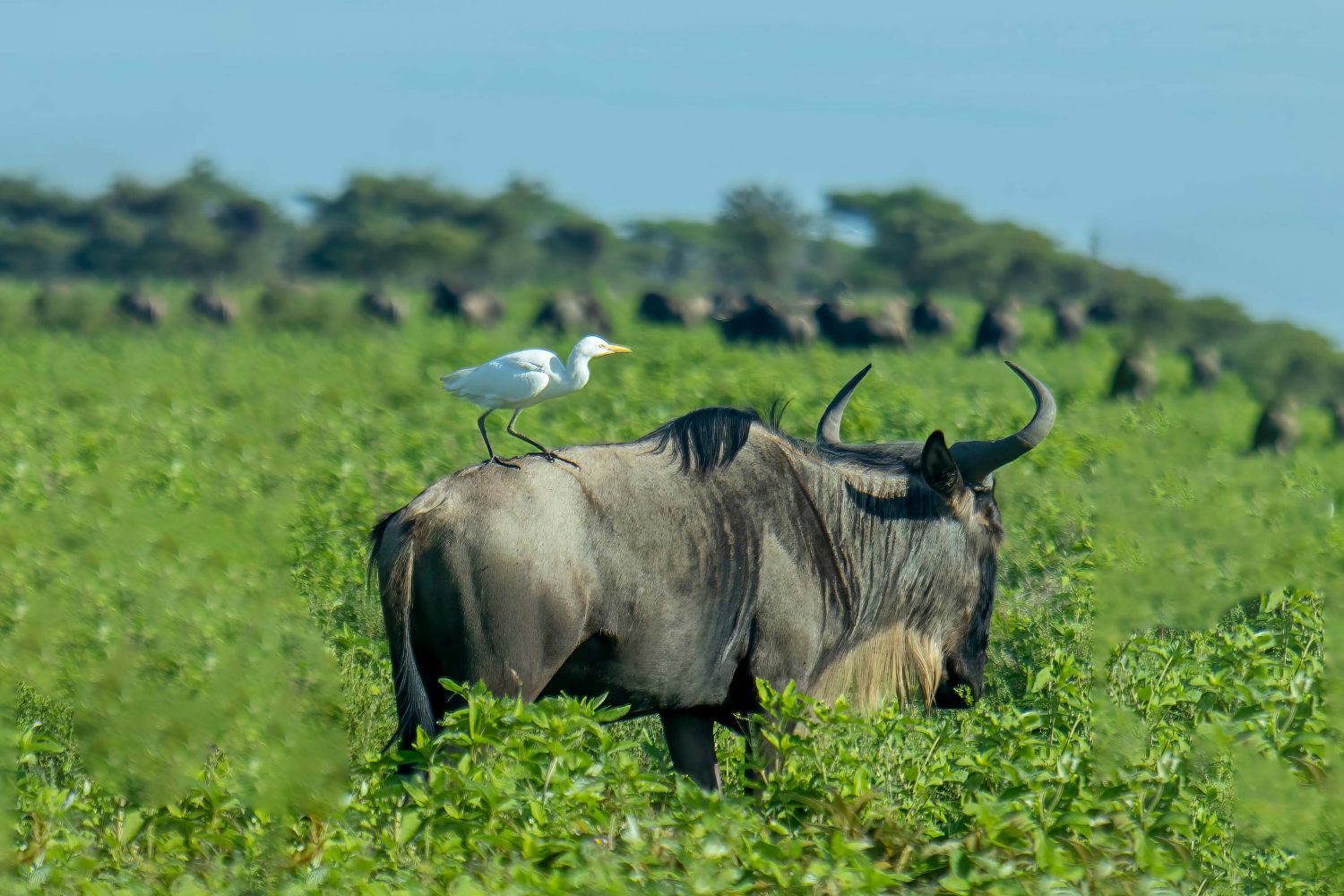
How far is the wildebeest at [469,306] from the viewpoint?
32.5m

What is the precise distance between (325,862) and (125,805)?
2.82 feet

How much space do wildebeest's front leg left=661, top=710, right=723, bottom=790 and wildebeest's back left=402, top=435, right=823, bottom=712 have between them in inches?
7.4

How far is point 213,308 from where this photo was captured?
110 ft

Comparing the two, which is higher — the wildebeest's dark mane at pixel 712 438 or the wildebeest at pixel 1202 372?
the wildebeest's dark mane at pixel 712 438

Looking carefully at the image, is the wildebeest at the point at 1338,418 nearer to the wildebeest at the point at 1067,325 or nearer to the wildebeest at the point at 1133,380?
A: the wildebeest at the point at 1133,380

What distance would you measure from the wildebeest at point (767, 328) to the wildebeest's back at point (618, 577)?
2180 centimetres

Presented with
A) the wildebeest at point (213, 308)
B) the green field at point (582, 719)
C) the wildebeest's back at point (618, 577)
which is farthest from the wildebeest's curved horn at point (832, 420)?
the wildebeest at point (213, 308)

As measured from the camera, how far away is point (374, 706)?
5887 millimetres

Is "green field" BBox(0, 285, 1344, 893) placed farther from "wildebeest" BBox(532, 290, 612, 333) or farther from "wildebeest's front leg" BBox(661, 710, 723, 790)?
"wildebeest" BBox(532, 290, 612, 333)

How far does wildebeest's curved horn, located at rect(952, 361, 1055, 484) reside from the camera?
5.83 meters

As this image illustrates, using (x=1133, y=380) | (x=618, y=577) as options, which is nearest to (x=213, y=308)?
(x=1133, y=380)

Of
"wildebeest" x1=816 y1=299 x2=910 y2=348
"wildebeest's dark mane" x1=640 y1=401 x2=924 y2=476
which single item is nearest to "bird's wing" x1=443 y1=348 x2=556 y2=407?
"wildebeest's dark mane" x1=640 y1=401 x2=924 y2=476

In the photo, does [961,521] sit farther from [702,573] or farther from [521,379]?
[521,379]

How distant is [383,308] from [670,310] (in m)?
5.22
